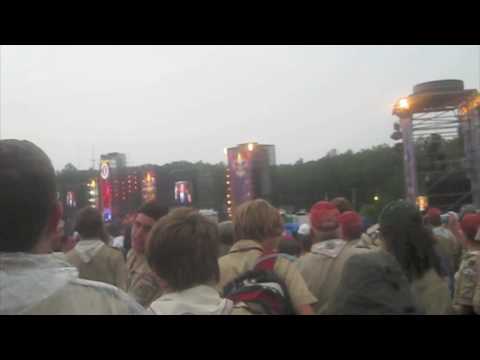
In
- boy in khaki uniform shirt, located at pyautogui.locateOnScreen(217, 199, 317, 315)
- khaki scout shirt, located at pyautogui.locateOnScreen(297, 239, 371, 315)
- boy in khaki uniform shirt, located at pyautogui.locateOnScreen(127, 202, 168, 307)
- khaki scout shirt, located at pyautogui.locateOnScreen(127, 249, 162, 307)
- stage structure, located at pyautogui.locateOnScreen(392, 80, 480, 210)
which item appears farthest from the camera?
stage structure, located at pyautogui.locateOnScreen(392, 80, 480, 210)

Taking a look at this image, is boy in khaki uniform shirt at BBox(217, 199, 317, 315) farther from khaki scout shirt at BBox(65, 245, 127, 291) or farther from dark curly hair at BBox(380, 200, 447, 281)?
khaki scout shirt at BBox(65, 245, 127, 291)

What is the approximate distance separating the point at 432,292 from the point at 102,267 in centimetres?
266

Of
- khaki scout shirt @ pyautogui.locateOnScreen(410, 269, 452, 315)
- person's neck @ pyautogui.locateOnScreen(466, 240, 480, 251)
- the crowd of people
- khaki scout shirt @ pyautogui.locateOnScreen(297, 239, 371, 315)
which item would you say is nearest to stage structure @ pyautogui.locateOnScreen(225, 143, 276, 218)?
the crowd of people

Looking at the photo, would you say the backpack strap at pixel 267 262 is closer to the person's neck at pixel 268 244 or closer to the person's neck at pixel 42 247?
the person's neck at pixel 268 244

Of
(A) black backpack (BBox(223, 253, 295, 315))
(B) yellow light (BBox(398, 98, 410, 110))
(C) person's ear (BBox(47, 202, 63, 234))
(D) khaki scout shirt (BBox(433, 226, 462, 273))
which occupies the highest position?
(B) yellow light (BBox(398, 98, 410, 110))

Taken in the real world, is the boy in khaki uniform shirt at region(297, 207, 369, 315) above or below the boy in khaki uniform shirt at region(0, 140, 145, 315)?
below

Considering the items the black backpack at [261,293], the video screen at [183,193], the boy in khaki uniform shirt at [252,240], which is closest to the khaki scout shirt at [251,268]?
the boy in khaki uniform shirt at [252,240]

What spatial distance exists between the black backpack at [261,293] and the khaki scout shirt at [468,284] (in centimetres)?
148

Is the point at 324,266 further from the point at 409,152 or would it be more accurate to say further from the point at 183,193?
the point at 183,193

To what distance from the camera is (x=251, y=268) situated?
3018 mm

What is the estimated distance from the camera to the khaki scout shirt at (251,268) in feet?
8.96

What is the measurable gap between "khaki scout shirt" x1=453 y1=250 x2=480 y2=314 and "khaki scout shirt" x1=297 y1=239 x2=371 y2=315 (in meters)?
0.74

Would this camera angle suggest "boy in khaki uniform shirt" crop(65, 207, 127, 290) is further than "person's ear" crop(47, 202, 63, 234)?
Yes

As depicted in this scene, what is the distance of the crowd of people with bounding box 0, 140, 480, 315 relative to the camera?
4.44ft
